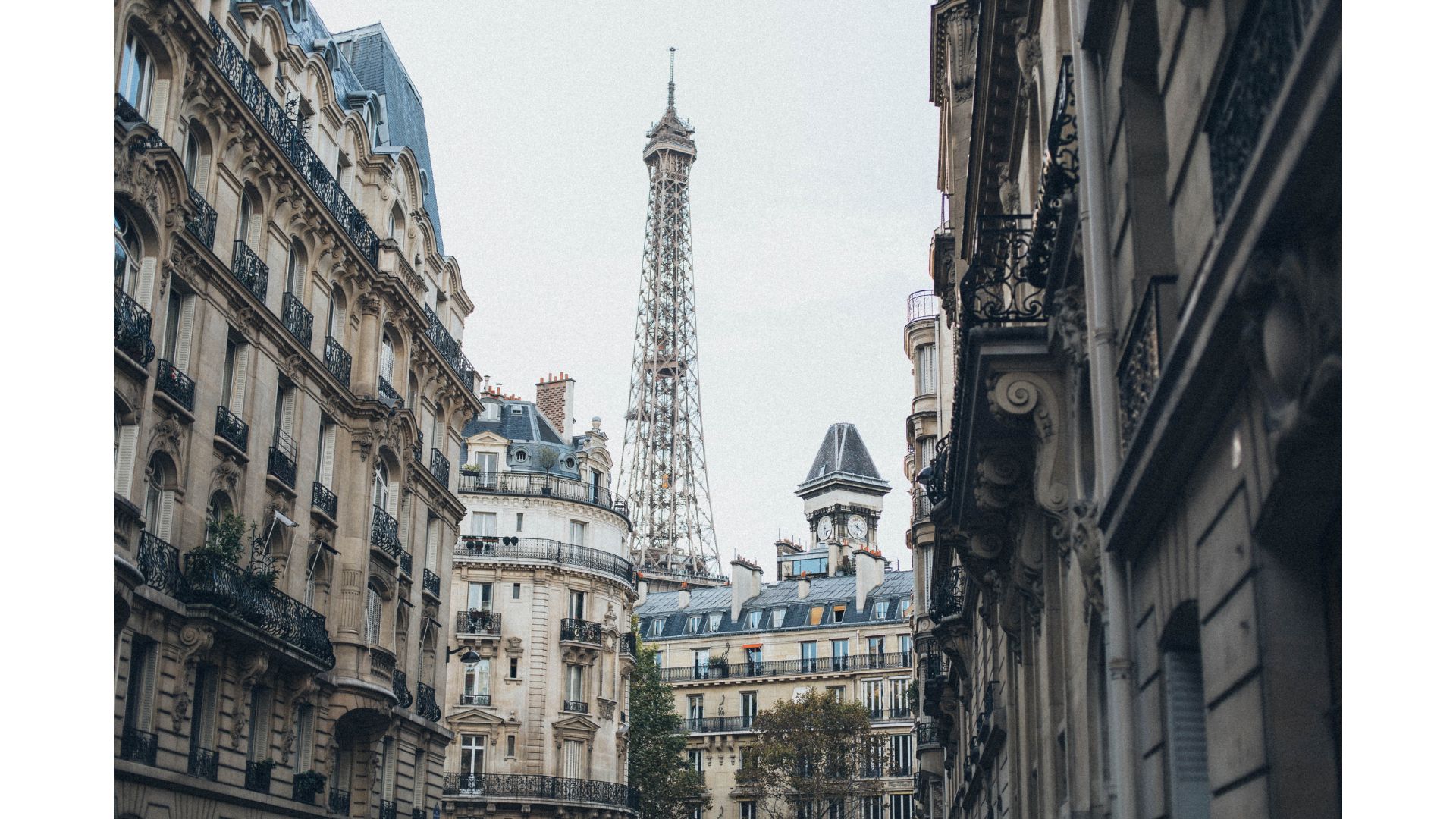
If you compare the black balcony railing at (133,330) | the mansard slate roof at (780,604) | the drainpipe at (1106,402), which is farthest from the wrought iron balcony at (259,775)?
the mansard slate roof at (780,604)

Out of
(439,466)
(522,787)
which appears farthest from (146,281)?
(522,787)

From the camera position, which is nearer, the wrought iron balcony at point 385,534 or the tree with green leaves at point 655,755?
the wrought iron balcony at point 385,534

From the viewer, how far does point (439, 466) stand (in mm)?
44094

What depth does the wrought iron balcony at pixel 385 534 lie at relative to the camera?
124 ft

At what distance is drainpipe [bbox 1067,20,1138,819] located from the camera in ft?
35.8

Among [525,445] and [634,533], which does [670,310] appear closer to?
[634,533]

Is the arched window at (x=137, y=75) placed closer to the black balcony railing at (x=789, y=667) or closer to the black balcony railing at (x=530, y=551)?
the black balcony railing at (x=530, y=551)

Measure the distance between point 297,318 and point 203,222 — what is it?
5.02m

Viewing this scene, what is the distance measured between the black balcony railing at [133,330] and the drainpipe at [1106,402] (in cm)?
1686

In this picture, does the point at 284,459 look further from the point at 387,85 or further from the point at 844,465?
the point at 844,465

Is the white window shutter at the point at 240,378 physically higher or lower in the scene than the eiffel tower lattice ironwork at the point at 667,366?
lower

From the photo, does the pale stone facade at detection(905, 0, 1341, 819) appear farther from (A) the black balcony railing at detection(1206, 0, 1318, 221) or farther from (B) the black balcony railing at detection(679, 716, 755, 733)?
(B) the black balcony railing at detection(679, 716, 755, 733)

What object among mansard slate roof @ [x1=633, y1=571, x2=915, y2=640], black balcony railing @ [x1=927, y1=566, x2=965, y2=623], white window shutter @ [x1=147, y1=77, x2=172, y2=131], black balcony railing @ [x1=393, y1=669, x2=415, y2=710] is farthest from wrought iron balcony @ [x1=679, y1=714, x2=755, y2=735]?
white window shutter @ [x1=147, y1=77, x2=172, y2=131]

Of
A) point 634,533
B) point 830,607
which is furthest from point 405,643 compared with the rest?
point 634,533
